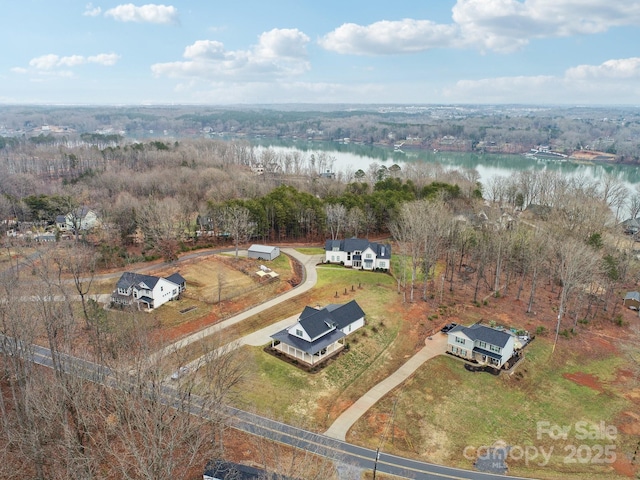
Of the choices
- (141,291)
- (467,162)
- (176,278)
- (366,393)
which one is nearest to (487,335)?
(366,393)

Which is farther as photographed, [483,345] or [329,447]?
[483,345]

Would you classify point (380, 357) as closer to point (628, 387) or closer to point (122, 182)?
point (628, 387)

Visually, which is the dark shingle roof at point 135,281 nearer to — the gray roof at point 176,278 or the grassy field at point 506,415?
the gray roof at point 176,278

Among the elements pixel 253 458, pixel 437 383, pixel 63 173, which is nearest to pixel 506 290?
pixel 437 383

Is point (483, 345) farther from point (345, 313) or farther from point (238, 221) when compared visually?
point (238, 221)

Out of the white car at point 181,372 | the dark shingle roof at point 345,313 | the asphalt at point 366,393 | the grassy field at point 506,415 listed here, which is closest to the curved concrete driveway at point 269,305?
the asphalt at point 366,393

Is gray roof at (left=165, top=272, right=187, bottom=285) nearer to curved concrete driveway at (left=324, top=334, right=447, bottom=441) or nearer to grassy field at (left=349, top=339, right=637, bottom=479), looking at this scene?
curved concrete driveway at (left=324, top=334, right=447, bottom=441)
